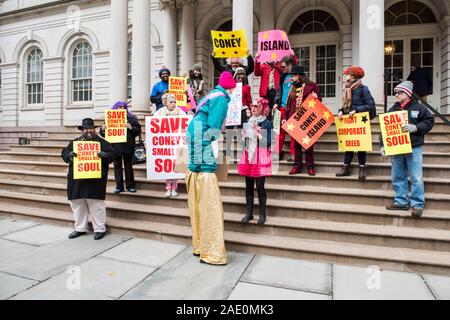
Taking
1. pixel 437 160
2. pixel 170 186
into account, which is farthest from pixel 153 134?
pixel 437 160

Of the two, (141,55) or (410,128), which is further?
(141,55)

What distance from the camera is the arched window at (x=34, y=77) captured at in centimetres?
1832

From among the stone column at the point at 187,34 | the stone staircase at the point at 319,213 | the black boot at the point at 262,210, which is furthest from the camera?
the stone column at the point at 187,34

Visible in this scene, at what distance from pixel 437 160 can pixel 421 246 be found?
8.10 feet

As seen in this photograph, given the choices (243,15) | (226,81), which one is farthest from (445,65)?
(226,81)

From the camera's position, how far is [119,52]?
448 inches

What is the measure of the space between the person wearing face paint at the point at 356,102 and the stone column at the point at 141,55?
6756mm

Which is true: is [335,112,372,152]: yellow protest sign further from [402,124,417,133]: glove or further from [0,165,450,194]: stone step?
[402,124,417,133]: glove

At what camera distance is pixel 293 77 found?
6305 millimetres

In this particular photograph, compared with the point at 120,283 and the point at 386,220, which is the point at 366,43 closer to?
the point at 386,220

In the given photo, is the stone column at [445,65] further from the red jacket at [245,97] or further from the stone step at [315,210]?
the red jacket at [245,97]

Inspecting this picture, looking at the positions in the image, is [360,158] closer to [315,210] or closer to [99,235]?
[315,210]

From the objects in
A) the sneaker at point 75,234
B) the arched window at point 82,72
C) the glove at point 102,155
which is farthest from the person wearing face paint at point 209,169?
the arched window at point 82,72

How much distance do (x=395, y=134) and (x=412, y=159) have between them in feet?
1.45
